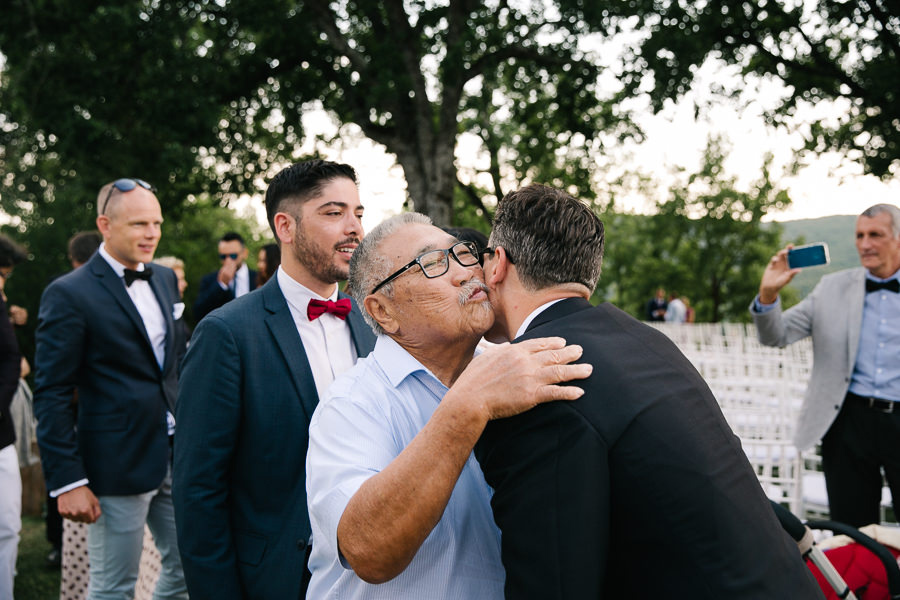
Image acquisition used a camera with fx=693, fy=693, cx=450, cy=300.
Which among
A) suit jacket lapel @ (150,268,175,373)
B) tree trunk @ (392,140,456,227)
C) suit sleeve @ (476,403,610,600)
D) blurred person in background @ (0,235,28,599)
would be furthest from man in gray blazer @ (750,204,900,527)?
tree trunk @ (392,140,456,227)

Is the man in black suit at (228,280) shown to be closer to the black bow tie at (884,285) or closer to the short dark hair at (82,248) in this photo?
the short dark hair at (82,248)

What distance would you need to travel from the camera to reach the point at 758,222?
1190 inches

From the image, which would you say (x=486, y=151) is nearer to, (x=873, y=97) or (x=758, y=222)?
(x=873, y=97)

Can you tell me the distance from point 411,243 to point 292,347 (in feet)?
2.17

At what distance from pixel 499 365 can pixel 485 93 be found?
539 inches

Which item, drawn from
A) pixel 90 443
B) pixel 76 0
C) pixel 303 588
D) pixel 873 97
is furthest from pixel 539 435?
pixel 76 0

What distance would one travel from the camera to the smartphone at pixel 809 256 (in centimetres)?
434

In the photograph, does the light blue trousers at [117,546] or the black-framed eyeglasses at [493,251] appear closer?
the black-framed eyeglasses at [493,251]

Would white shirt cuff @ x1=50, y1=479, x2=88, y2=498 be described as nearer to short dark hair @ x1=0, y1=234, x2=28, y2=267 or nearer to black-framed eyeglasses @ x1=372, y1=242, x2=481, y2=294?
black-framed eyeglasses @ x1=372, y1=242, x2=481, y2=294

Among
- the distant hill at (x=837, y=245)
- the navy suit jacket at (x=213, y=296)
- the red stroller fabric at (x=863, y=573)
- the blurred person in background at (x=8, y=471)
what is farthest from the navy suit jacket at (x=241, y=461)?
the navy suit jacket at (x=213, y=296)

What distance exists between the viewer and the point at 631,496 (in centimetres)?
143

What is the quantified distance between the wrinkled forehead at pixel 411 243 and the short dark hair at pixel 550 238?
0.26 metres

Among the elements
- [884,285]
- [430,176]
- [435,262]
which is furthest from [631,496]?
[430,176]

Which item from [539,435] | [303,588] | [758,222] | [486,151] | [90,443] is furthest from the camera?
[758,222]
